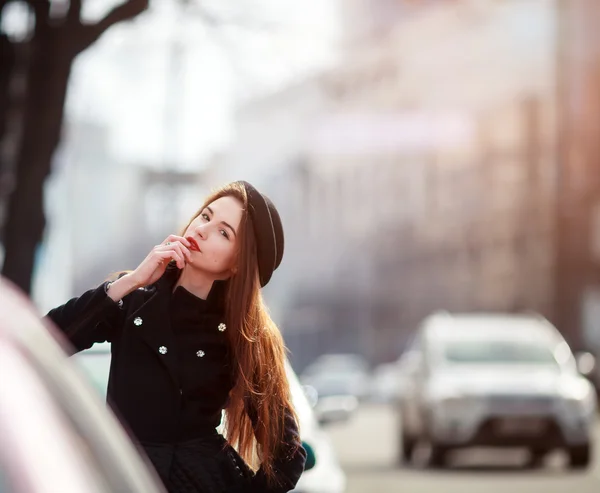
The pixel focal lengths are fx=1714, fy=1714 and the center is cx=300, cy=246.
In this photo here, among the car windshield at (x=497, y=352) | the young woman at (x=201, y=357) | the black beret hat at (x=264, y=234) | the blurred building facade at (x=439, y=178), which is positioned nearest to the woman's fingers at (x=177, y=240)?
the young woman at (x=201, y=357)

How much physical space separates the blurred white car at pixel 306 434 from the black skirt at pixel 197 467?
1.85ft

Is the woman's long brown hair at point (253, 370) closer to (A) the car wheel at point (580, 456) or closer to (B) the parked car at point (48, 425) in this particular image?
(B) the parked car at point (48, 425)

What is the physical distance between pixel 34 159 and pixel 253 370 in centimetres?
1054

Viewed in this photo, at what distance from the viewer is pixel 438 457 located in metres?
17.4

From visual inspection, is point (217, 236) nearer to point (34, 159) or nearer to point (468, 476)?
point (34, 159)

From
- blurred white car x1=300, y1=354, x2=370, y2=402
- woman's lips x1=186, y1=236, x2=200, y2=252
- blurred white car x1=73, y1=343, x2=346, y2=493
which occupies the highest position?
woman's lips x1=186, y1=236, x2=200, y2=252

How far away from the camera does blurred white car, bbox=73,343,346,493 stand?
5.31 metres

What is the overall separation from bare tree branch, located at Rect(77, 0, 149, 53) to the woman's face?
952cm

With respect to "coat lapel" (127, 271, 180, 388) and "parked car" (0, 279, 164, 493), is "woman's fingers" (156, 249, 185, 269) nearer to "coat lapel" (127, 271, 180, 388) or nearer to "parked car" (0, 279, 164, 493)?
"coat lapel" (127, 271, 180, 388)

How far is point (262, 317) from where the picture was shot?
14.2ft

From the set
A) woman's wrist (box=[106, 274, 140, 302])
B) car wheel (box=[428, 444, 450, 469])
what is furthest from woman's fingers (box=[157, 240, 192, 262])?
car wheel (box=[428, 444, 450, 469])

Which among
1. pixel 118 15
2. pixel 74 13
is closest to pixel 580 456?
pixel 118 15

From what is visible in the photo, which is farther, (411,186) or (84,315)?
(411,186)

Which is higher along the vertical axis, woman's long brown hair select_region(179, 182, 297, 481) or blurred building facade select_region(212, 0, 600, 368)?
woman's long brown hair select_region(179, 182, 297, 481)
